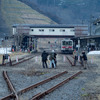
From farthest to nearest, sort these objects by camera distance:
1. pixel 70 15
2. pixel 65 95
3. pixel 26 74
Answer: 1. pixel 70 15
2. pixel 26 74
3. pixel 65 95

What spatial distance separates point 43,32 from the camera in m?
60.2

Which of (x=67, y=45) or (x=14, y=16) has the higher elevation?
(x=14, y=16)

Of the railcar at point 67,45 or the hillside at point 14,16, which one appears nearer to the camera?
the railcar at point 67,45

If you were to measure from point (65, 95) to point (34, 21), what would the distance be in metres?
126

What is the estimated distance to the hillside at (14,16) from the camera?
11188 centimetres

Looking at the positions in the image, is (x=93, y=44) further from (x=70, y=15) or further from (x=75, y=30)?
(x=70, y=15)

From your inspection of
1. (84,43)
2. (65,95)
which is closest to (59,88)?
(65,95)

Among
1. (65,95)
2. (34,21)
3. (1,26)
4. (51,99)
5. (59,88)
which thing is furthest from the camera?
(34,21)

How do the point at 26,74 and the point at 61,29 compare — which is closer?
the point at 26,74

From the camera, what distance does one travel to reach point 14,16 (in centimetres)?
12731

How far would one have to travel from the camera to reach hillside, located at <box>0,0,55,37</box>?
367 ft

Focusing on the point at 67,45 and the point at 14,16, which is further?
the point at 14,16

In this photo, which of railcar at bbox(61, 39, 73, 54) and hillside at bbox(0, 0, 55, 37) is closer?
railcar at bbox(61, 39, 73, 54)

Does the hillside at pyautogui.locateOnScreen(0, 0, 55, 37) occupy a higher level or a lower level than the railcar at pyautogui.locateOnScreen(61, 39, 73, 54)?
higher
